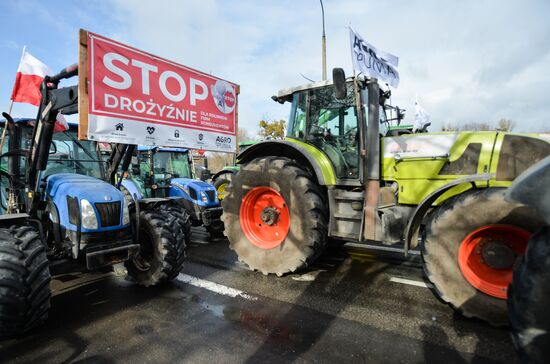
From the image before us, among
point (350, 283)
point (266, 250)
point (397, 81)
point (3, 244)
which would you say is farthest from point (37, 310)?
point (397, 81)

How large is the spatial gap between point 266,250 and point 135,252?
5.66 ft

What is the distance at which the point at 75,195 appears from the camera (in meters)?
3.49

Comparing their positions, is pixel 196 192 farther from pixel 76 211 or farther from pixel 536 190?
pixel 536 190

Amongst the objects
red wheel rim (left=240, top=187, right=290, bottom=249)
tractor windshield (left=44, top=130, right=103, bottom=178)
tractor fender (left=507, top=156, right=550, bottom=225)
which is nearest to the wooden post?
tractor windshield (left=44, top=130, right=103, bottom=178)

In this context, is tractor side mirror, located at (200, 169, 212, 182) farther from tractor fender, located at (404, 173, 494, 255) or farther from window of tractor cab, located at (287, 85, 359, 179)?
tractor fender, located at (404, 173, 494, 255)

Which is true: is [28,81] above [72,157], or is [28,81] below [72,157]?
above

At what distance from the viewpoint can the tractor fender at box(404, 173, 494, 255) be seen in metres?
3.26

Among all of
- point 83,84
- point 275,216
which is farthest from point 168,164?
point 83,84

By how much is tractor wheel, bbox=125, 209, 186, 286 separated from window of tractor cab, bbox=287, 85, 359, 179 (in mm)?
2266

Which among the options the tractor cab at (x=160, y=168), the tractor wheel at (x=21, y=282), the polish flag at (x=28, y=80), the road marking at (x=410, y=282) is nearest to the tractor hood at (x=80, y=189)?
the tractor wheel at (x=21, y=282)

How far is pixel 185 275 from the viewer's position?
4.56 metres

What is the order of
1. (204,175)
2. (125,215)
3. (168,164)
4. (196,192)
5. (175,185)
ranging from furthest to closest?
1. (204,175)
2. (168,164)
3. (175,185)
4. (196,192)
5. (125,215)

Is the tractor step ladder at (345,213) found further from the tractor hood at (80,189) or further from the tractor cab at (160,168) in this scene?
the tractor cab at (160,168)

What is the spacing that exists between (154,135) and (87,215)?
1100 mm
